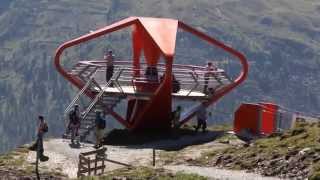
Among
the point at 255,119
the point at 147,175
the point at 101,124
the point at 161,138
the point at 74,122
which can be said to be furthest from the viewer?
the point at 161,138

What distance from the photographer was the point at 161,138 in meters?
63.5

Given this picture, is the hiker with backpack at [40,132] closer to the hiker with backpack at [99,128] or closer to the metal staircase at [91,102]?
the hiker with backpack at [99,128]

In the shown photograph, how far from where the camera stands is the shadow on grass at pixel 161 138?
5938cm

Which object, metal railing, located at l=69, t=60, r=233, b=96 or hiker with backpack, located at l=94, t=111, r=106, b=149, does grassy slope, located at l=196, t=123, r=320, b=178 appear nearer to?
hiker with backpack, located at l=94, t=111, r=106, b=149

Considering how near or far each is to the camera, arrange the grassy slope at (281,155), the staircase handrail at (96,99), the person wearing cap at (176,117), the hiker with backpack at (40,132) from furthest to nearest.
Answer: the person wearing cap at (176,117), the staircase handrail at (96,99), the hiker with backpack at (40,132), the grassy slope at (281,155)

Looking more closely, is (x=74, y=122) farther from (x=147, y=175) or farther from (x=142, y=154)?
(x=147, y=175)

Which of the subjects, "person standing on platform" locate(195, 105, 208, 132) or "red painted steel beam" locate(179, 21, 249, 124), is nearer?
"person standing on platform" locate(195, 105, 208, 132)

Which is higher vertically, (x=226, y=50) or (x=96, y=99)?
(x=226, y=50)

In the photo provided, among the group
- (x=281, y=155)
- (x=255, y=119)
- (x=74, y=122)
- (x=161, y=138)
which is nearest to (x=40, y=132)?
(x=74, y=122)

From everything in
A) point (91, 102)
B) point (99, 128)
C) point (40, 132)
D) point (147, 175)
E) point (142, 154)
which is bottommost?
point (142, 154)

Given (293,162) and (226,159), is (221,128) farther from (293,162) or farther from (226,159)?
(293,162)

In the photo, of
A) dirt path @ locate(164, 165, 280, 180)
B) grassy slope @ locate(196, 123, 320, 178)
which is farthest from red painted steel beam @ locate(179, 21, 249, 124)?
dirt path @ locate(164, 165, 280, 180)

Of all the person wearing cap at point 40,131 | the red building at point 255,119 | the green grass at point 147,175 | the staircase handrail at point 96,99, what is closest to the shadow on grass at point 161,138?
the red building at point 255,119

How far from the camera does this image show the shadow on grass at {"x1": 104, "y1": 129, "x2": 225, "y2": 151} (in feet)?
195
